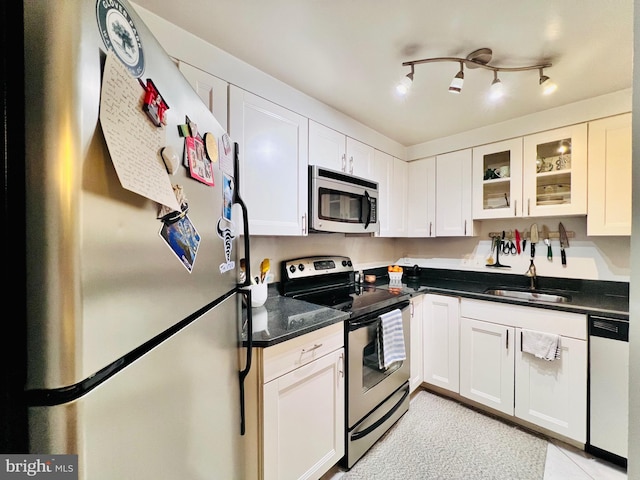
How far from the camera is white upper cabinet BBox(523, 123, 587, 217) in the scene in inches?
73.2

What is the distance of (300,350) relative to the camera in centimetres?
123

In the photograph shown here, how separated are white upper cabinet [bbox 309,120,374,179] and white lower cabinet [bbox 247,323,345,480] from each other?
118cm

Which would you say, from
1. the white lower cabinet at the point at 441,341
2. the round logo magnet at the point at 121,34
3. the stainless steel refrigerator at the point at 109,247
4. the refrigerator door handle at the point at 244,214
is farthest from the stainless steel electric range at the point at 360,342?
the round logo magnet at the point at 121,34

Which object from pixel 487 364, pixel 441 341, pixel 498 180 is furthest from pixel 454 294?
pixel 498 180

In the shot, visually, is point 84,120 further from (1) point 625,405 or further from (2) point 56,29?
(1) point 625,405

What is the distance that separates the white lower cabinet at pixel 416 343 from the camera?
6.95 feet

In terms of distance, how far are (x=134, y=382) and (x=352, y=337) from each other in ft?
4.08

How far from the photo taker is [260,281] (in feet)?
5.33

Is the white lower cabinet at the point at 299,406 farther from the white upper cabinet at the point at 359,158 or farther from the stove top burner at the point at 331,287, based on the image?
the white upper cabinet at the point at 359,158

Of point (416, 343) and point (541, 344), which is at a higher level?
point (541, 344)

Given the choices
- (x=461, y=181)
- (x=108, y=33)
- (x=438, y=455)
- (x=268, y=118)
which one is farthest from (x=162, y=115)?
(x=461, y=181)

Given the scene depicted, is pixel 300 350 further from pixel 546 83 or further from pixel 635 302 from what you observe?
pixel 546 83
